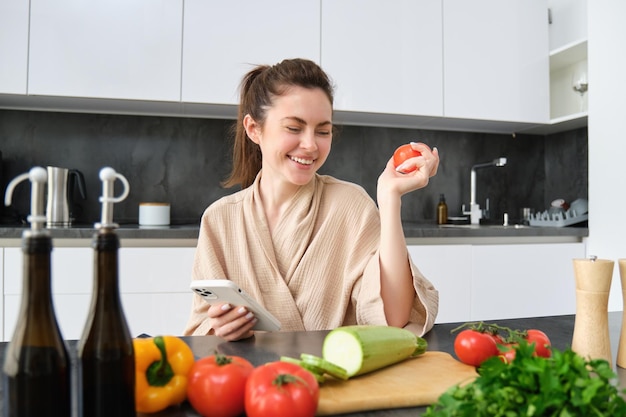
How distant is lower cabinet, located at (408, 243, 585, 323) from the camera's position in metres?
2.67

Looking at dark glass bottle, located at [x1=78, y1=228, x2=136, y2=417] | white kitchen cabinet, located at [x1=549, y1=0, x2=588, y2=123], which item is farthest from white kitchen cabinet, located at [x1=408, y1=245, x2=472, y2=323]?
dark glass bottle, located at [x1=78, y1=228, x2=136, y2=417]

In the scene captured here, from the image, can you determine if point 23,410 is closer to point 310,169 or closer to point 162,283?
point 310,169

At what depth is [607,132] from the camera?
8.93ft

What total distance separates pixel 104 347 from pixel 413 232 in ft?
7.03

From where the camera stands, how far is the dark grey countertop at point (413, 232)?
2.25 meters

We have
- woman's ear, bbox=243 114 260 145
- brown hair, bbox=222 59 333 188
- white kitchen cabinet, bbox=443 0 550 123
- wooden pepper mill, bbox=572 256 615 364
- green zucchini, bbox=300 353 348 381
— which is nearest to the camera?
green zucchini, bbox=300 353 348 381

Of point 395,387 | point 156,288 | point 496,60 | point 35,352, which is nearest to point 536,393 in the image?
point 395,387

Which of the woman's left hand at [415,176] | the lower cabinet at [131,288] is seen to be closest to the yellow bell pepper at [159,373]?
the woman's left hand at [415,176]

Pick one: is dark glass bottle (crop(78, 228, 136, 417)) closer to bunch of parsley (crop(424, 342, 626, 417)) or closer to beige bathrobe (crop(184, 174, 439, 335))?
bunch of parsley (crop(424, 342, 626, 417))

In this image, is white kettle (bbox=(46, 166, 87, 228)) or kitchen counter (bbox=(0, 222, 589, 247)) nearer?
kitchen counter (bbox=(0, 222, 589, 247))

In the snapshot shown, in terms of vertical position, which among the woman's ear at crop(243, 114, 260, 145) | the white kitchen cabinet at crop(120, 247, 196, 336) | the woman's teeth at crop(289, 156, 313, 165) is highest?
the woman's ear at crop(243, 114, 260, 145)

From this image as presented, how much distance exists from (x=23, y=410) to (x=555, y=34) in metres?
3.44

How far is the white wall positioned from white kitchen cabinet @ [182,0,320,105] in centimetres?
149

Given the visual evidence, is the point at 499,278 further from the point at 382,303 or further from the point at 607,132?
the point at 382,303
